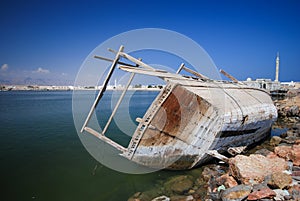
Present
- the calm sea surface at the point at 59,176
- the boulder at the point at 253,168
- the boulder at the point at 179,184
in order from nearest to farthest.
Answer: the boulder at the point at 253,168
the boulder at the point at 179,184
the calm sea surface at the point at 59,176

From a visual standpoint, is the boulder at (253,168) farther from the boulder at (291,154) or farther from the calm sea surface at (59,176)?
the calm sea surface at (59,176)

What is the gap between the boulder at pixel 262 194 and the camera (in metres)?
4.05

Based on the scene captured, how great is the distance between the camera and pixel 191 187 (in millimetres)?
6098

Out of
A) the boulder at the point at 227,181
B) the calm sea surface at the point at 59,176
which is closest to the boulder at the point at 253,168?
the boulder at the point at 227,181

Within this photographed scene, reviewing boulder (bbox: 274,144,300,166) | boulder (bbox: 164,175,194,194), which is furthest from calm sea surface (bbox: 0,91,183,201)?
boulder (bbox: 274,144,300,166)

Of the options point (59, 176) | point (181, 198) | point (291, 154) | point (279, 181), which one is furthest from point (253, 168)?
point (59, 176)

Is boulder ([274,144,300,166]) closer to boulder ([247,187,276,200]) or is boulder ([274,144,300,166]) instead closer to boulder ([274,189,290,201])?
boulder ([274,189,290,201])

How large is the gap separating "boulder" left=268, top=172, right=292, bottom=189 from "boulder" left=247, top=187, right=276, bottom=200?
0.25 meters

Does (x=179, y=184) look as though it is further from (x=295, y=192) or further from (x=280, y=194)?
(x=295, y=192)

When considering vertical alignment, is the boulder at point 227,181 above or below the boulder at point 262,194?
below

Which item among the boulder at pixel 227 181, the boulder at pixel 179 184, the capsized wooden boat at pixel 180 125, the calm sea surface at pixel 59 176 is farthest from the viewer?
the calm sea surface at pixel 59 176

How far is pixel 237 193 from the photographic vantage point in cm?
450

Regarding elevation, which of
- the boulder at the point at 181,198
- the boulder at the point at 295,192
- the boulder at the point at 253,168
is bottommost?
the boulder at the point at 181,198

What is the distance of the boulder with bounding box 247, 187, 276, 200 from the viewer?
4051 millimetres
